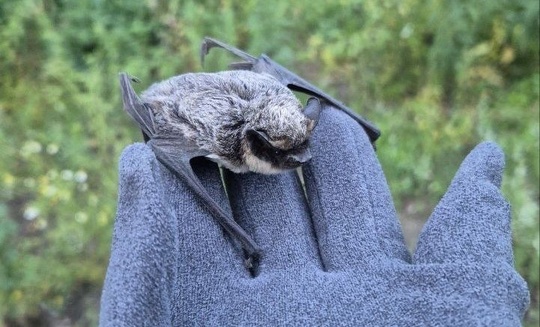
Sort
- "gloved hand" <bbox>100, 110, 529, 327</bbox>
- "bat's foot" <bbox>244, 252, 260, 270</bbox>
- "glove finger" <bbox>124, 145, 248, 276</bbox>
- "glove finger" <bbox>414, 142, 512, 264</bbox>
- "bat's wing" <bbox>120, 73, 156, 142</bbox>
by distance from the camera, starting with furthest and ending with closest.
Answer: "bat's wing" <bbox>120, 73, 156, 142</bbox>
"bat's foot" <bbox>244, 252, 260, 270</bbox>
"glove finger" <bbox>124, 145, 248, 276</bbox>
"glove finger" <bbox>414, 142, 512, 264</bbox>
"gloved hand" <bbox>100, 110, 529, 327</bbox>

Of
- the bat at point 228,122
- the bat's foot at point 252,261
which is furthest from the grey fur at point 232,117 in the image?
the bat's foot at point 252,261

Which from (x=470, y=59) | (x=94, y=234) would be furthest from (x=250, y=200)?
(x=470, y=59)

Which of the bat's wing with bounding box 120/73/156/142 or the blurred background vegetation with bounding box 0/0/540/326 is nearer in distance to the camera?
the bat's wing with bounding box 120/73/156/142

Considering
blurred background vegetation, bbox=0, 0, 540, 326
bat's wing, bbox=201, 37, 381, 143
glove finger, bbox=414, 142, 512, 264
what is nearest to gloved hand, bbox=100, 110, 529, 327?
glove finger, bbox=414, 142, 512, 264

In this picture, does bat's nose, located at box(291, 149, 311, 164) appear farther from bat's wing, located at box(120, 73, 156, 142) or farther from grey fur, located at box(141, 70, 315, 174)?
bat's wing, located at box(120, 73, 156, 142)

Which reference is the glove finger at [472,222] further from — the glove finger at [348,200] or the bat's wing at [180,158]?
the bat's wing at [180,158]

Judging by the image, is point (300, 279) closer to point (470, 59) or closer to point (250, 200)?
point (250, 200)

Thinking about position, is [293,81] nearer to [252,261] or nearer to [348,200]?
[348,200]

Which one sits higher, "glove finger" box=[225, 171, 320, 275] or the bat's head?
the bat's head
